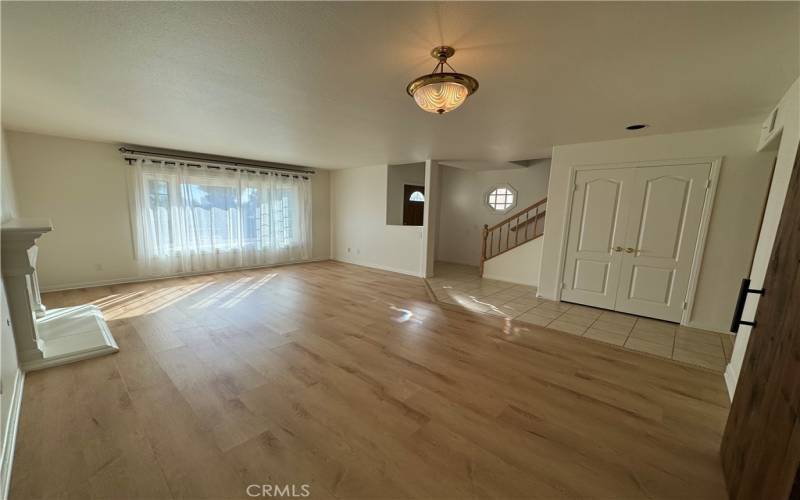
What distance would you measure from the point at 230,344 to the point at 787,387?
3618mm

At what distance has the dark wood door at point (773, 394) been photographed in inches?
40.8

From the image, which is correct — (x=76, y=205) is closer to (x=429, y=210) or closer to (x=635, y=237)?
(x=429, y=210)

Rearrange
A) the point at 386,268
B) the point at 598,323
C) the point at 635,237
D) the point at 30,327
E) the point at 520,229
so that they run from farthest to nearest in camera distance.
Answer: the point at 520,229, the point at 386,268, the point at 635,237, the point at 598,323, the point at 30,327

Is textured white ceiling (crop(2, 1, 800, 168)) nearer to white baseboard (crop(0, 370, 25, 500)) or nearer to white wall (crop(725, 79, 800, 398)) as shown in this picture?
Result: white wall (crop(725, 79, 800, 398))

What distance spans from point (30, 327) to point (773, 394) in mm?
4660

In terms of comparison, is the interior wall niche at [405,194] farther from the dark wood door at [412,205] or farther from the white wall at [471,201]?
the white wall at [471,201]

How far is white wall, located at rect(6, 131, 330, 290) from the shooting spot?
4.13 metres

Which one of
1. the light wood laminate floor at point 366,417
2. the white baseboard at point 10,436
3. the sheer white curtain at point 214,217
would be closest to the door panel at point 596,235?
the light wood laminate floor at point 366,417

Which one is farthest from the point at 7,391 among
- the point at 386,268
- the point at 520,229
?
the point at 520,229

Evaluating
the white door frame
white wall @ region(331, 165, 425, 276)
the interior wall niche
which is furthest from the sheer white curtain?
the white door frame

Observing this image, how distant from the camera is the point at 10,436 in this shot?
161 cm

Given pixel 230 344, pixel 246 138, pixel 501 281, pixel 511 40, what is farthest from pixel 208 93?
pixel 501 281

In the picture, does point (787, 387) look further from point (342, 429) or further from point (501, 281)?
point (501, 281)

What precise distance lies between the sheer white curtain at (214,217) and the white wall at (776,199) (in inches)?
280
